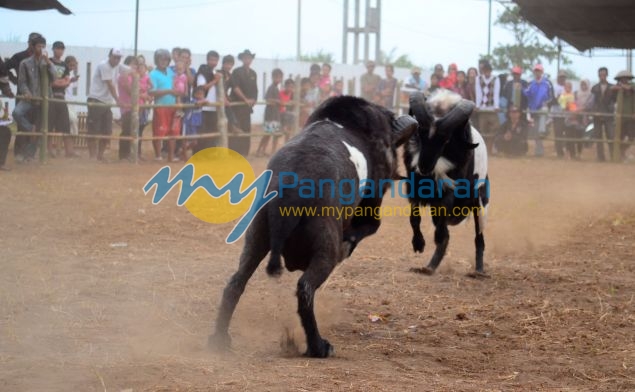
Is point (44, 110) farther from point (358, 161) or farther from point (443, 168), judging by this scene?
point (358, 161)

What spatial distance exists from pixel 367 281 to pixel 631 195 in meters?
7.98

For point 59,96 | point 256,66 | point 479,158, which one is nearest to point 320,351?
point 479,158

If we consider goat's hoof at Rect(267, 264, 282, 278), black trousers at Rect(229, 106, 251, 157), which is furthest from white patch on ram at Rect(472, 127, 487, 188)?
black trousers at Rect(229, 106, 251, 157)

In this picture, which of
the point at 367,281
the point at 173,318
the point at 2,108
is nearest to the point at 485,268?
the point at 367,281

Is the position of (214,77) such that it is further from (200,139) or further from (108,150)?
(108,150)

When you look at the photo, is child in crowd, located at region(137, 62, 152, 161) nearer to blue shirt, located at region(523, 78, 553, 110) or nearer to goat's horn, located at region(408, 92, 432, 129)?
blue shirt, located at region(523, 78, 553, 110)

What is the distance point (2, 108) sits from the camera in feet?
44.3

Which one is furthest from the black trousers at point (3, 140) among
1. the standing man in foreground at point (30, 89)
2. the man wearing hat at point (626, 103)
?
the man wearing hat at point (626, 103)

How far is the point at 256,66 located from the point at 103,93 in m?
12.8

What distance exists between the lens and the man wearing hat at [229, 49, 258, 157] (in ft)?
57.1

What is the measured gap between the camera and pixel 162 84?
16.1m

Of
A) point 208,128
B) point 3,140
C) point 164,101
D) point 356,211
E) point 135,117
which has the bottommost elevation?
point 356,211

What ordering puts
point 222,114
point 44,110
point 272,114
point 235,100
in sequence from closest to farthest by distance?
1. point 44,110
2. point 222,114
3. point 235,100
4. point 272,114

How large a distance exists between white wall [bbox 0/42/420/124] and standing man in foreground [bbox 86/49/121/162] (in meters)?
5.54
